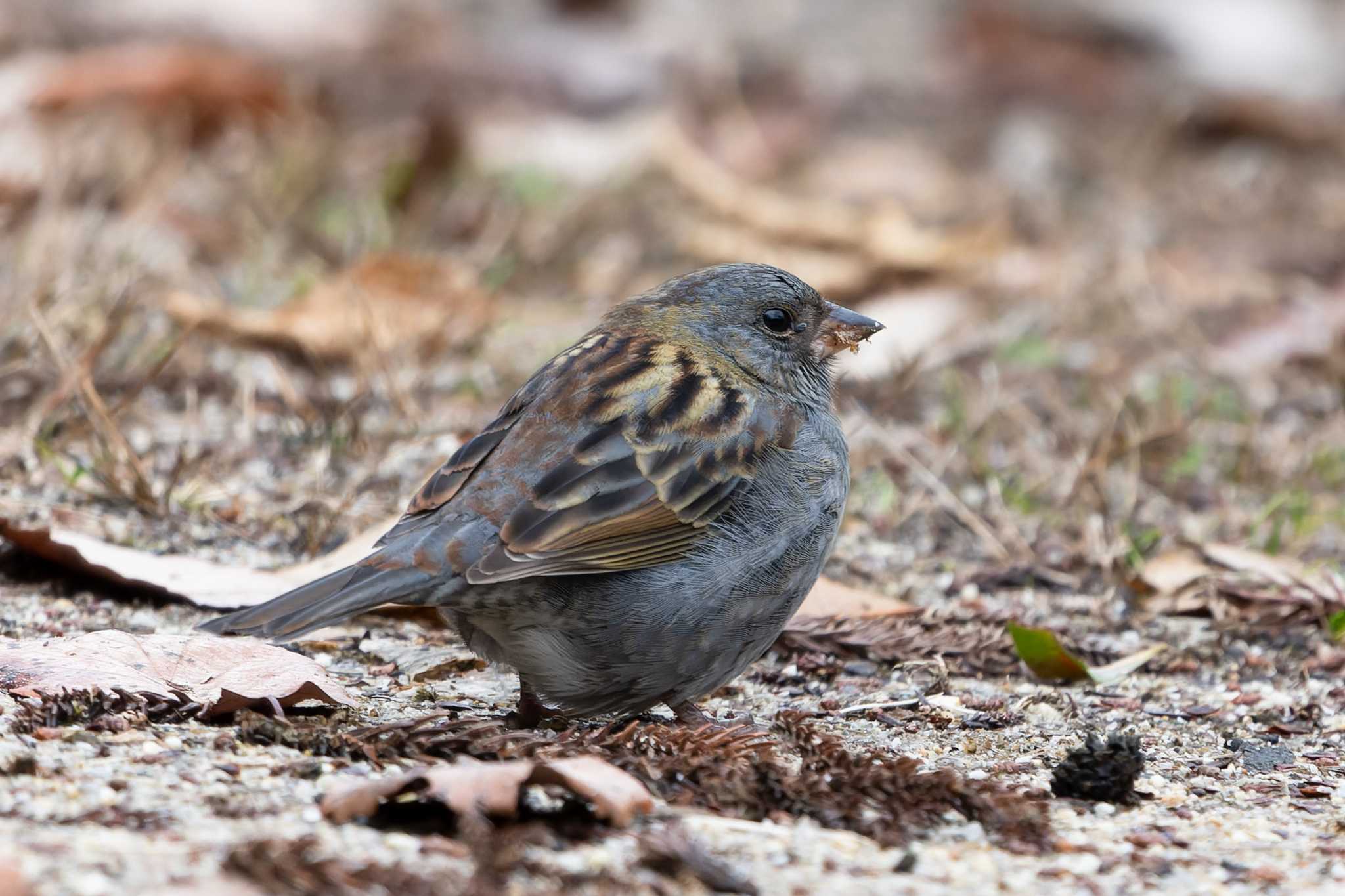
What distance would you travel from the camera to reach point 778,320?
411 cm

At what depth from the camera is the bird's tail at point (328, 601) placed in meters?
2.97

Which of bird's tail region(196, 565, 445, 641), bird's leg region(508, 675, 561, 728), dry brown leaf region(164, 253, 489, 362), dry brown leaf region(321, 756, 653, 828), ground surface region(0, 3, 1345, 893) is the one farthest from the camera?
dry brown leaf region(164, 253, 489, 362)

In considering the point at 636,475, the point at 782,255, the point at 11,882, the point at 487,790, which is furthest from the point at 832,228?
the point at 11,882

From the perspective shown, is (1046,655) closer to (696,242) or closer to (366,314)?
(366,314)

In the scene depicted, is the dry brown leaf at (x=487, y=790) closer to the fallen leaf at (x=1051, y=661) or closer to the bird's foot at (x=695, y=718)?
the bird's foot at (x=695, y=718)

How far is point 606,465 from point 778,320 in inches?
34.3

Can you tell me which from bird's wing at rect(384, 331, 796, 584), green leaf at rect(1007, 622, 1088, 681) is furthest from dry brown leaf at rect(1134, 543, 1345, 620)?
bird's wing at rect(384, 331, 796, 584)

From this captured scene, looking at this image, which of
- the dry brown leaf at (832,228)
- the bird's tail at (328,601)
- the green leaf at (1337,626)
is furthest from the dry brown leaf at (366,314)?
the green leaf at (1337,626)

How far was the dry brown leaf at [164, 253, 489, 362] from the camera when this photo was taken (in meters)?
5.46

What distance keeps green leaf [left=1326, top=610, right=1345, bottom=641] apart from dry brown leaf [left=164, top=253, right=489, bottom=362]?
2777mm

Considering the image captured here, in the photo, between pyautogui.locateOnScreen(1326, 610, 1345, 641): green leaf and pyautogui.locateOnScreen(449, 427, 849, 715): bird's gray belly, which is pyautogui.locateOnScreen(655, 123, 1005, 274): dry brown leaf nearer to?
pyautogui.locateOnScreen(1326, 610, 1345, 641): green leaf

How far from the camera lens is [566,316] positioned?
6.59 m

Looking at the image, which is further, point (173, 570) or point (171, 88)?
point (171, 88)

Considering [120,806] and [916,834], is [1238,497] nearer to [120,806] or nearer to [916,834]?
[916,834]
